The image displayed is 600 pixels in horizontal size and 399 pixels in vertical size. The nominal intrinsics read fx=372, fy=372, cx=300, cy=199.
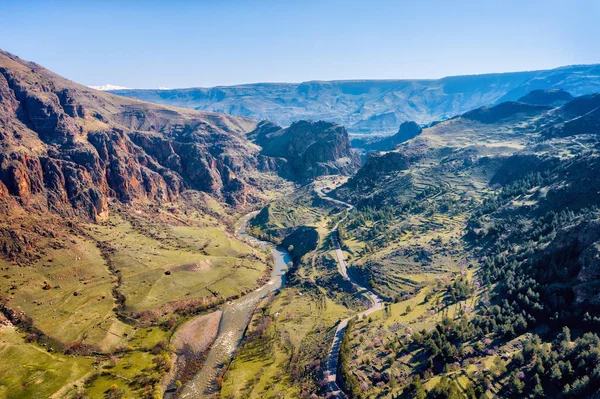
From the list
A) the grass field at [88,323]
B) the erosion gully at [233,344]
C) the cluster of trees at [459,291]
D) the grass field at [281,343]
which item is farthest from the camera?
the cluster of trees at [459,291]

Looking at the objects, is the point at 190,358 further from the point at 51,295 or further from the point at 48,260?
the point at 48,260

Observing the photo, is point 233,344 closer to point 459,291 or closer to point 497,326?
point 459,291

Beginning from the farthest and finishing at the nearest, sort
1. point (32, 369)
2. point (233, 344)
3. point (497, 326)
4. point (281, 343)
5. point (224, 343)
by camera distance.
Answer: point (224, 343) < point (233, 344) < point (281, 343) < point (32, 369) < point (497, 326)

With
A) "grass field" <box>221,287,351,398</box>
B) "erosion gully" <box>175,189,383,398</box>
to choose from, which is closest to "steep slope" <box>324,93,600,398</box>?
"erosion gully" <box>175,189,383,398</box>

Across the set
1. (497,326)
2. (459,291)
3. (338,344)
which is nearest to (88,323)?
(338,344)

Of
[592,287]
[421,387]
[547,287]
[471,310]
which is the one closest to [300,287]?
[471,310]

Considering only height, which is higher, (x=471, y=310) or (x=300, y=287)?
(x=471, y=310)

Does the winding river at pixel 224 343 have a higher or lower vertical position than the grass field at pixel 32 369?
lower

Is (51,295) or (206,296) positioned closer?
(51,295)

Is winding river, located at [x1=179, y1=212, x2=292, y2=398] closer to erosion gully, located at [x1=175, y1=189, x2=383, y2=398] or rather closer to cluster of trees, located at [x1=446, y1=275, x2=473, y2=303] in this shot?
erosion gully, located at [x1=175, y1=189, x2=383, y2=398]

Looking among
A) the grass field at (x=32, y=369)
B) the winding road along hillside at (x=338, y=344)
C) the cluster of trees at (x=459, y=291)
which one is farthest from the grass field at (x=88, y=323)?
the cluster of trees at (x=459, y=291)

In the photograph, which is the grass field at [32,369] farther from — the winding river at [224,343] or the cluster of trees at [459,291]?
the cluster of trees at [459,291]
